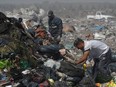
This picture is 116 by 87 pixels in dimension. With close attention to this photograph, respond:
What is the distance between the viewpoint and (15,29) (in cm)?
1188

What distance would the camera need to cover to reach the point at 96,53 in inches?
384

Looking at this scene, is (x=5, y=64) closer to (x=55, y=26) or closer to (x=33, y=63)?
(x=33, y=63)

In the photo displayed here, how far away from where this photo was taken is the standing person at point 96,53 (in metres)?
9.13

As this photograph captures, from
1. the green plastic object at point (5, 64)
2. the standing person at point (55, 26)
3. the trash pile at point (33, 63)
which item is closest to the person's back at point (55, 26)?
the standing person at point (55, 26)

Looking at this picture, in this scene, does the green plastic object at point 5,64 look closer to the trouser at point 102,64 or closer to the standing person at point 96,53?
the standing person at point 96,53

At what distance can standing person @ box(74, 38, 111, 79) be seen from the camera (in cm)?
913

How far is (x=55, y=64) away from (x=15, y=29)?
72.0 inches

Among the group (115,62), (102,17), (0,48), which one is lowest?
(102,17)

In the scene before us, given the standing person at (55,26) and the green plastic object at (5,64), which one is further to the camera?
the standing person at (55,26)

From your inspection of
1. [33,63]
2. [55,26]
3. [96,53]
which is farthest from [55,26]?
[96,53]

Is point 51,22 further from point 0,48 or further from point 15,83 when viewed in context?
point 15,83

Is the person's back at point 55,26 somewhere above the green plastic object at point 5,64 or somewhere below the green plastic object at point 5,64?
below

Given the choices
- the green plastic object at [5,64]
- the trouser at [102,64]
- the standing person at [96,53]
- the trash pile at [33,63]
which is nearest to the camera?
the standing person at [96,53]

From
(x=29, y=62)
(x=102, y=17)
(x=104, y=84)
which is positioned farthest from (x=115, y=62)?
(x=102, y=17)
